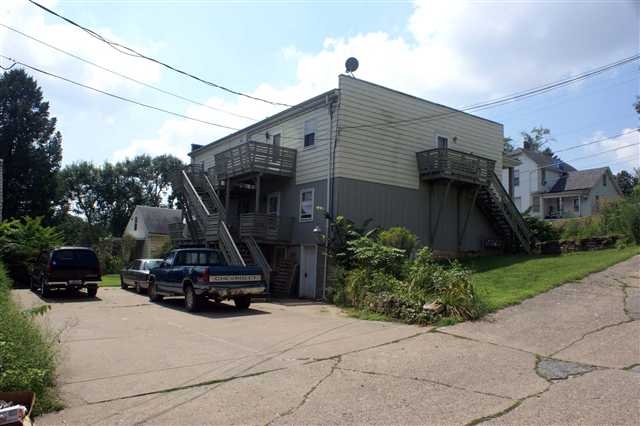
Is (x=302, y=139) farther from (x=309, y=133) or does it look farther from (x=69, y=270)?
(x=69, y=270)

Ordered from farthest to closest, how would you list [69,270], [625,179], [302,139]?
[625,179] → [302,139] → [69,270]

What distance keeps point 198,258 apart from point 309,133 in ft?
24.9

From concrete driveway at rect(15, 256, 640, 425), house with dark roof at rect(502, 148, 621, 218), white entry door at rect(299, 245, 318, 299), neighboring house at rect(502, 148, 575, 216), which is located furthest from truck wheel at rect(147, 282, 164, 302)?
neighboring house at rect(502, 148, 575, 216)

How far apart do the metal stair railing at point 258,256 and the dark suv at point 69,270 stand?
226 inches

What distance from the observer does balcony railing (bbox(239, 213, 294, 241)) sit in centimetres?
1988

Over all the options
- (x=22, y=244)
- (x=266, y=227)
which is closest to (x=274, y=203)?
(x=266, y=227)

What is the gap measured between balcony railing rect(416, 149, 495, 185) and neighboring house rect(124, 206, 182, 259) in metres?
28.5

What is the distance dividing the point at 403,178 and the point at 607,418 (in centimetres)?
1626

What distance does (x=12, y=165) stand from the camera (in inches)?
1660

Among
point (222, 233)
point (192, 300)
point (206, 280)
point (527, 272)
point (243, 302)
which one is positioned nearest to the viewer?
point (206, 280)

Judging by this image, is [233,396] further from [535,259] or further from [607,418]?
[535,259]

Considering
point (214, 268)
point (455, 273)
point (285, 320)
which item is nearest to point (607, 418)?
point (455, 273)

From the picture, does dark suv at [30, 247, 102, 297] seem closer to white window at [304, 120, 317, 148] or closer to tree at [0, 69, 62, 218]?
white window at [304, 120, 317, 148]

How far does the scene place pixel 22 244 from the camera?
2647 cm
